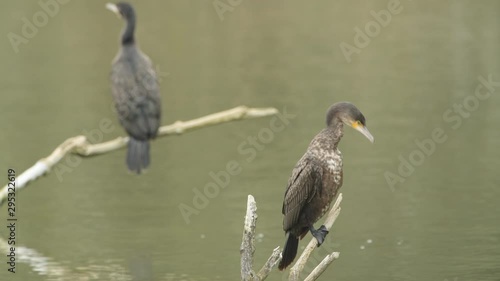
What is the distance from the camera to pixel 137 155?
11.2 meters

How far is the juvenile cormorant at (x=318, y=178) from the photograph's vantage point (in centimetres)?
927

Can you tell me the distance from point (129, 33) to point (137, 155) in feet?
3.40

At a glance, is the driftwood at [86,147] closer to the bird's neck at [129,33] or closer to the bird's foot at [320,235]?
the bird's foot at [320,235]

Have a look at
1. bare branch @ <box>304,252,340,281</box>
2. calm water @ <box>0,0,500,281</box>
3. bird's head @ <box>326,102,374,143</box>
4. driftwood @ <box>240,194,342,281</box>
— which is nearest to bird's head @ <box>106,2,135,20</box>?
bird's head @ <box>326,102,374,143</box>

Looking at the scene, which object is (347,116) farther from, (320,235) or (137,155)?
(137,155)

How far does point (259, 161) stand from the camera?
1869 centimetres

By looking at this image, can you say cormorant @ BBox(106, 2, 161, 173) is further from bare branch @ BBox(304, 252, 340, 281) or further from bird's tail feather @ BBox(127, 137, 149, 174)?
bare branch @ BBox(304, 252, 340, 281)

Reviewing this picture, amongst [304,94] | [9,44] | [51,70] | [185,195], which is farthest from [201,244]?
[9,44]

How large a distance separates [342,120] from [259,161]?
31.0 feet

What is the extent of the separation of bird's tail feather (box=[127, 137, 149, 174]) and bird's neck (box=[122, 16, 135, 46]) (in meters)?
0.83

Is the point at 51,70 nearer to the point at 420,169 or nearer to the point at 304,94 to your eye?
the point at 304,94

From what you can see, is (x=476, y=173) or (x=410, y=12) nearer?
(x=476, y=173)

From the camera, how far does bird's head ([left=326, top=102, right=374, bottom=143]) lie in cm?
920

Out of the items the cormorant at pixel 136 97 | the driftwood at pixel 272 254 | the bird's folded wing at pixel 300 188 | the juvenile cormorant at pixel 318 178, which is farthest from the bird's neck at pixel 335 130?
the cormorant at pixel 136 97
